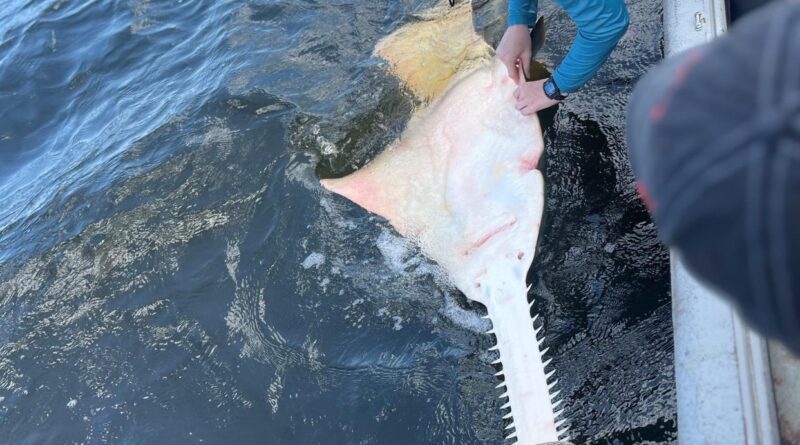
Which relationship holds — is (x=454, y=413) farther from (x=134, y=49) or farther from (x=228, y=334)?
(x=134, y=49)

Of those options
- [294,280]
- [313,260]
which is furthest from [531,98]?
[294,280]

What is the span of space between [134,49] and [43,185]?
1.99 metres

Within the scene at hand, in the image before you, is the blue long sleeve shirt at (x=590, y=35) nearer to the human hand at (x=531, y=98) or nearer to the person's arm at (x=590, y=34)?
the person's arm at (x=590, y=34)

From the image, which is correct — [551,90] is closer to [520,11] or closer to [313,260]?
[520,11]

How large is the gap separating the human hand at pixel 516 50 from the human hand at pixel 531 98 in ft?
0.24

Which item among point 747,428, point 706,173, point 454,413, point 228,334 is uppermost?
point 706,173

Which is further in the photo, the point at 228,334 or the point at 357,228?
the point at 357,228

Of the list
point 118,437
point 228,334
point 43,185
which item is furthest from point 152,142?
point 118,437

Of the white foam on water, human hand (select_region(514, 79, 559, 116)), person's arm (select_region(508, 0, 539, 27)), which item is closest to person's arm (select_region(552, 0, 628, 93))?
human hand (select_region(514, 79, 559, 116))

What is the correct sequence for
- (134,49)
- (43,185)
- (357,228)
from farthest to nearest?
(134,49)
(43,185)
(357,228)

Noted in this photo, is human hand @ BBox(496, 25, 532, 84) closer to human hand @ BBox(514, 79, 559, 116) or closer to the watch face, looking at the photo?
human hand @ BBox(514, 79, 559, 116)

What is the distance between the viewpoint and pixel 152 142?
16.2ft

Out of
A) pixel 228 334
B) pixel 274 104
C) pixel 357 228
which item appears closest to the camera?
pixel 228 334

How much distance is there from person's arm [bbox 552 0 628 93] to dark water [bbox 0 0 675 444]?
751 millimetres
